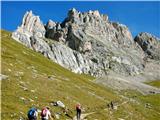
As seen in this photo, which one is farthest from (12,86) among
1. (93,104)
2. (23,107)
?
(93,104)

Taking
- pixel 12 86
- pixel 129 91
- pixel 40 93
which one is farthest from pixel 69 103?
pixel 129 91

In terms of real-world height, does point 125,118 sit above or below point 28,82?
below

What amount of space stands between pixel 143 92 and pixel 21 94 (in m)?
143

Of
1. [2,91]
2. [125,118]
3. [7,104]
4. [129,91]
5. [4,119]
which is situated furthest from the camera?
[129,91]

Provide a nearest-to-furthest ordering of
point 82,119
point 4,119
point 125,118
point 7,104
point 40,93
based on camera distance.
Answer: point 4,119 → point 7,104 → point 82,119 → point 40,93 → point 125,118

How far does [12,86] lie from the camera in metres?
55.7

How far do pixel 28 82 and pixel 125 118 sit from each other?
2062cm

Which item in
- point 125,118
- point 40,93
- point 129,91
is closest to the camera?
point 40,93

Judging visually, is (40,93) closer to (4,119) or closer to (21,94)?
(21,94)

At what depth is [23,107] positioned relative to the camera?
4547 centimetres

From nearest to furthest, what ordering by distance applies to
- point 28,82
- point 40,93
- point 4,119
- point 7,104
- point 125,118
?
point 4,119
point 7,104
point 40,93
point 28,82
point 125,118

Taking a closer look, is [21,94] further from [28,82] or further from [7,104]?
[28,82]

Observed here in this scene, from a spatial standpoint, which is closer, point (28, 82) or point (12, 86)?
point (12, 86)

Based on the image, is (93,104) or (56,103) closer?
(56,103)
